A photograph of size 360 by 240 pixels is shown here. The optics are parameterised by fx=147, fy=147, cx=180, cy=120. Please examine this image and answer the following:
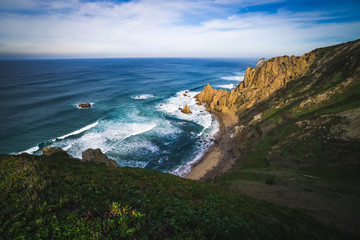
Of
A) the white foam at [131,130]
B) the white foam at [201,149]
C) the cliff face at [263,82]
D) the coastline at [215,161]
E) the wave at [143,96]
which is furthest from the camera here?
the wave at [143,96]

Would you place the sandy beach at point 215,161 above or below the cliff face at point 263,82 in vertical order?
below

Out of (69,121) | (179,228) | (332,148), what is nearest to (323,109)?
(332,148)

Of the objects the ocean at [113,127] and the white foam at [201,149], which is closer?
A: the white foam at [201,149]

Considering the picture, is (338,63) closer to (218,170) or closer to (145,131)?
(218,170)

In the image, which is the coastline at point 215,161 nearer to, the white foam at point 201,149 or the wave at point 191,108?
the white foam at point 201,149

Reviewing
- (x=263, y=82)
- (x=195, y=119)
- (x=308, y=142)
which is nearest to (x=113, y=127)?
(x=195, y=119)

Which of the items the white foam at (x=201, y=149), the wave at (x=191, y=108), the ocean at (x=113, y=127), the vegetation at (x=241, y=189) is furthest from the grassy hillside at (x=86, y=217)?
the wave at (x=191, y=108)

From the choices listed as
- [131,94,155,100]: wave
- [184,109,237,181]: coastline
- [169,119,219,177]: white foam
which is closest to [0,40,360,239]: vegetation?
[184,109,237,181]: coastline
